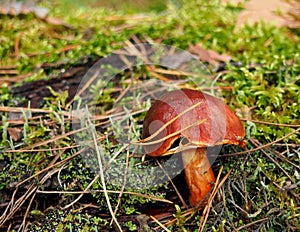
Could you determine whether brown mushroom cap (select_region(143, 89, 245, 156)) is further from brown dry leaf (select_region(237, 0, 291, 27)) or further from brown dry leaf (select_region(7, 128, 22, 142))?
brown dry leaf (select_region(237, 0, 291, 27))

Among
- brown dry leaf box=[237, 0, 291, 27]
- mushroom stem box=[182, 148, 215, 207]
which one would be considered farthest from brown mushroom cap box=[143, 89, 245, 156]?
brown dry leaf box=[237, 0, 291, 27]

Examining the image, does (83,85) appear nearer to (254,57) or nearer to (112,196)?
(112,196)

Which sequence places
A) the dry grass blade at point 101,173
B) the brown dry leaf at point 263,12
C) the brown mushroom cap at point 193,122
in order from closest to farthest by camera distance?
1. the brown mushroom cap at point 193,122
2. the dry grass blade at point 101,173
3. the brown dry leaf at point 263,12

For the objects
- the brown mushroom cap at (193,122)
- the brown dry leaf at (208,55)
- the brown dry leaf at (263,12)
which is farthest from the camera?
the brown dry leaf at (263,12)

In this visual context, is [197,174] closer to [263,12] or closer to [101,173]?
[101,173]

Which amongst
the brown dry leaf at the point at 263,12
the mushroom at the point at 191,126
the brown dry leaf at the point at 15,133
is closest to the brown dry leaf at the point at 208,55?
the brown dry leaf at the point at 263,12

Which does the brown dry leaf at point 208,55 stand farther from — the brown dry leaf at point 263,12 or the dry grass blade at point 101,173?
the dry grass blade at point 101,173

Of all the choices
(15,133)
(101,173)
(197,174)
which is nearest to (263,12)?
(197,174)
